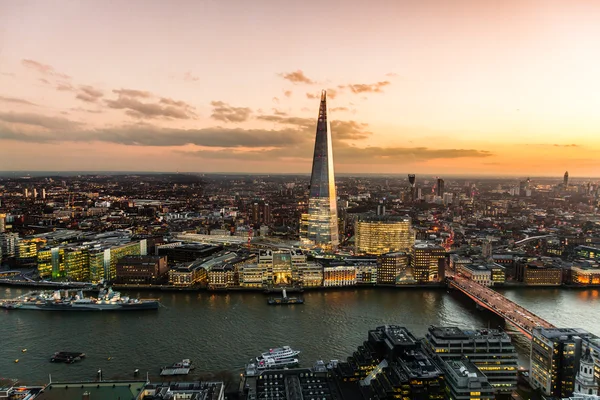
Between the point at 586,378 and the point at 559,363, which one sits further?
the point at 559,363

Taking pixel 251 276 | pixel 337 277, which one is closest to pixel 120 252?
pixel 251 276

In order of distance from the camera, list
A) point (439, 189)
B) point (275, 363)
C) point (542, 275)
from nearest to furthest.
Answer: point (275, 363) → point (542, 275) → point (439, 189)

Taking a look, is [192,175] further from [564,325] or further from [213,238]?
[564,325]

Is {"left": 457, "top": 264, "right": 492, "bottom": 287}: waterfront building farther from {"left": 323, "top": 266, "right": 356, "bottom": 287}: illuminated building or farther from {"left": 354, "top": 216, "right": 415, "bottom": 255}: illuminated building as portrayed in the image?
{"left": 354, "top": 216, "right": 415, "bottom": 255}: illuminated building

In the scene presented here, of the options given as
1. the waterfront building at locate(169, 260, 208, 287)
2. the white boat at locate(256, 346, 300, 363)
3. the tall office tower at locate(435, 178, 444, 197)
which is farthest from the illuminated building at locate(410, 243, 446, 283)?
the tall office tower at locate(435, 178, 444, 197)

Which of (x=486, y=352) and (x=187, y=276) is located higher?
(x=486, y=352)

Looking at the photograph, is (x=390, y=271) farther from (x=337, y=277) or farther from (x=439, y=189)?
(x=439, y=189)

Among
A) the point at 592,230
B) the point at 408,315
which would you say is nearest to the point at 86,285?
the point at 408,315
